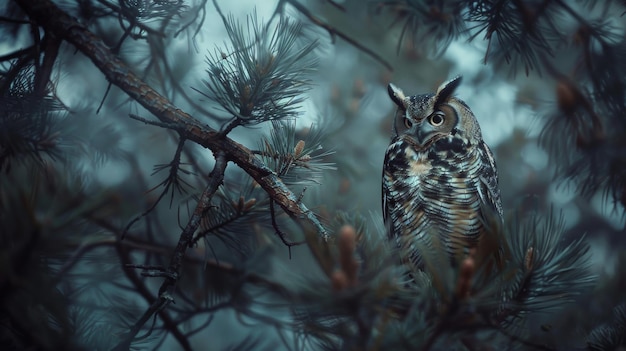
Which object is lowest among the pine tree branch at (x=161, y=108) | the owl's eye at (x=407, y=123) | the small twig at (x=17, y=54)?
the pine tree branch at (x=161, y=108)

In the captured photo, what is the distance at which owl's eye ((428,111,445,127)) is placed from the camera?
1.43 m

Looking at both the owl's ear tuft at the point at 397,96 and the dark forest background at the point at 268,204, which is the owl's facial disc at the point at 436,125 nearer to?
the owl's ear tuft at the point at 397,96

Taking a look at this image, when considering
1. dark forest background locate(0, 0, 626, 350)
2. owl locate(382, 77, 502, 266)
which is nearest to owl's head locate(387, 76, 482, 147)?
owl locate(382, 77, 502, 266)

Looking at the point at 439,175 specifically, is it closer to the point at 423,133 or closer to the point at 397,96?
the point at 423,133

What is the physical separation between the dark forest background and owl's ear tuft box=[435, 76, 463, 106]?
0.11 metres

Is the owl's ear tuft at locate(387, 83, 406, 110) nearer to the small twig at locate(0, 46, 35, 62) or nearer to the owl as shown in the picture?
the owl

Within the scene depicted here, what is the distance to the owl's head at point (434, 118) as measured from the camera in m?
1.42

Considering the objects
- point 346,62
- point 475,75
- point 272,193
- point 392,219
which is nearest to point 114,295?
point 272,193

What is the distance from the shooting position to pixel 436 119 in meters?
1.45

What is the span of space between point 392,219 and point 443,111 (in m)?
0.36

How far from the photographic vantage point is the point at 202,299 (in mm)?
1463

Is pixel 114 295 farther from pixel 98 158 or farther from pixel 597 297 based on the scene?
pixel 597 297

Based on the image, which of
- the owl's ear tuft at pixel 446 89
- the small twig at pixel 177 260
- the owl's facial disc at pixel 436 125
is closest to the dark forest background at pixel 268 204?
the small twig at pixel 177 260

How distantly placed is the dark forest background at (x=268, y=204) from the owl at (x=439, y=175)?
0.16m
